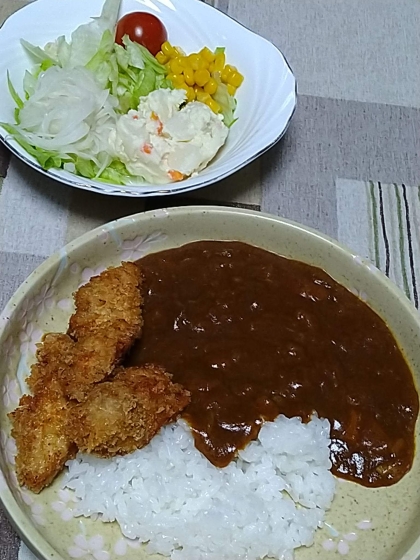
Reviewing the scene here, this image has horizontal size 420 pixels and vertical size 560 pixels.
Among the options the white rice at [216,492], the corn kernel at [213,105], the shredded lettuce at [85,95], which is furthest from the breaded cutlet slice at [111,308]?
the corn kernel at [213,105]

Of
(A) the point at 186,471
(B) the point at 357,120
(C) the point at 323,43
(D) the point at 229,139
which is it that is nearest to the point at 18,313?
(A) the point at 186,471

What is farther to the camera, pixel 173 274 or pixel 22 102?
pixel 22 102

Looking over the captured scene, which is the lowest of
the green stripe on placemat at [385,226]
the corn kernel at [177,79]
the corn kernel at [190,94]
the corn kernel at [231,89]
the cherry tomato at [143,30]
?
the green stripe on placemat at [385,226]

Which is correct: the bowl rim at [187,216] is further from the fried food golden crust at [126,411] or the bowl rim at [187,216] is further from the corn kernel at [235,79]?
the corn kernel at [235,79]

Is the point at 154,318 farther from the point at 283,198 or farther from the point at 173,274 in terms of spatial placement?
the point at 283,198

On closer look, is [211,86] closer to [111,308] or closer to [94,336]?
[111,308]

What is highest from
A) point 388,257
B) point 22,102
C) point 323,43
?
point 22,102
